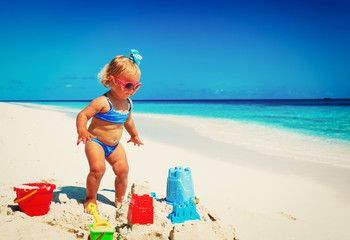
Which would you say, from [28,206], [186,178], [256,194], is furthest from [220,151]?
[28,206]

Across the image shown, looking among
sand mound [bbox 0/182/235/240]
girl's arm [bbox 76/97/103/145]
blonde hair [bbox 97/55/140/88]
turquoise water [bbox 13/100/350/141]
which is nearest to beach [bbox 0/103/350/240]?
sand mound [bbox 0/182/235/240]

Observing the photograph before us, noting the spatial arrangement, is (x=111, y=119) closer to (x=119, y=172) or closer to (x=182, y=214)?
(x=119, y=172)

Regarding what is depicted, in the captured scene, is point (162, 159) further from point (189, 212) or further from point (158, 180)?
point (189, 212)

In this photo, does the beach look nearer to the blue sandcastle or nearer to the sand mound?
the sand mound

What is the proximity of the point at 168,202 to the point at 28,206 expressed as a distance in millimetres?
1168

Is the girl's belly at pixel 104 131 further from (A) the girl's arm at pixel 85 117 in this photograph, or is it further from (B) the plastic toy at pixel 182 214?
(B) the plastic toy at pixel 182 214

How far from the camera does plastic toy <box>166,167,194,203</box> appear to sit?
8.07ft

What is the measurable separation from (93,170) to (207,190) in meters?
1.55

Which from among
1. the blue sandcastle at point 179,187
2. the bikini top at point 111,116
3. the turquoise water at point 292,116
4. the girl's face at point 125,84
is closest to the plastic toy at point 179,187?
the blue sandcastle at point 179,187

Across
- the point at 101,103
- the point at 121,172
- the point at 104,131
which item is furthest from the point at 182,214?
the point at 101,103

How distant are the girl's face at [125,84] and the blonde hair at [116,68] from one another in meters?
0.04

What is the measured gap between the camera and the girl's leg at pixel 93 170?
2.53 m

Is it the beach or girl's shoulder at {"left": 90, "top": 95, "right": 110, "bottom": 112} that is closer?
the beach

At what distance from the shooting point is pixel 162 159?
493 centimetres
